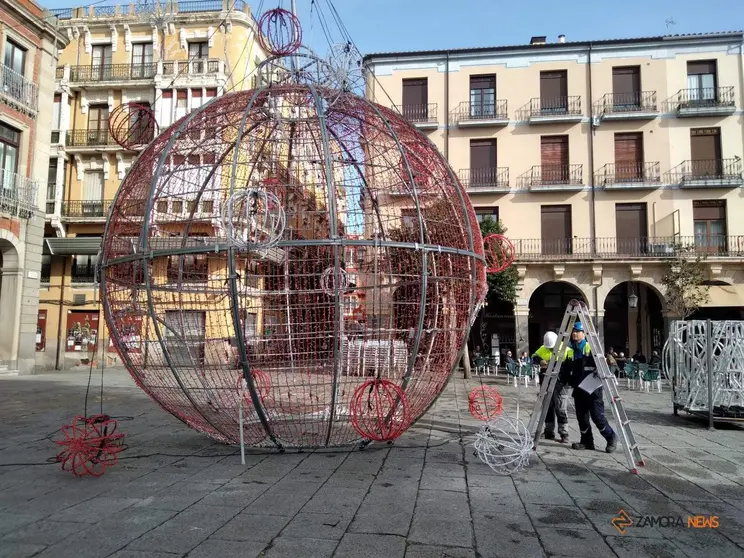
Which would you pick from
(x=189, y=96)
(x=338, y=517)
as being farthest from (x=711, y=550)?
(x=189, y=96)

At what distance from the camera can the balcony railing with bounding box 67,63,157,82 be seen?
86.4 ft

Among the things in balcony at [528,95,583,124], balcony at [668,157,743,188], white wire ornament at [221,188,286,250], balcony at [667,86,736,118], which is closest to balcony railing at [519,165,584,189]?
balcony at [528,95,583,124]

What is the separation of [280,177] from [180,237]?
1673 mm

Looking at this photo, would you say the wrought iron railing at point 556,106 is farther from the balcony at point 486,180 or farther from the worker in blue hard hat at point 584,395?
the worker in blue hard hat at point 584,395

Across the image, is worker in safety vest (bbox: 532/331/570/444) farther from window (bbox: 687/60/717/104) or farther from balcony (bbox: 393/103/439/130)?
window (bbox: 687/60/717/104)

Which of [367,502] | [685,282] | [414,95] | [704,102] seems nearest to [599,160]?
[704,102]

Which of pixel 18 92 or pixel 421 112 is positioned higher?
pixel 421 112

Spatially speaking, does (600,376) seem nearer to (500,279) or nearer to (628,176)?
(500,279)

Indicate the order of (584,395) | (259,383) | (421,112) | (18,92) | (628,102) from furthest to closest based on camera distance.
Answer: (421,112) < (628,102) < (18,92) < (584,395) < (259,383)

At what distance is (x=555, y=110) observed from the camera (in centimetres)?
2444

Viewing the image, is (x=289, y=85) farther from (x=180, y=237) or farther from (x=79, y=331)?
(x=79, y=331)

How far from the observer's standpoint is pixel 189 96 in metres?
25.5

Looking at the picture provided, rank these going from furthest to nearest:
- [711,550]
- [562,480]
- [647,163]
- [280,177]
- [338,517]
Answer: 1. [647,163]
2. [280,177]
3. [562,480]
4. [338,517]
5. [711,550]

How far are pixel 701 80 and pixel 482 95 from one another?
932 centimetres
